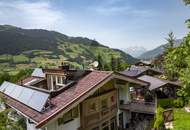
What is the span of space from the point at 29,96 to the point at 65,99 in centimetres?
325

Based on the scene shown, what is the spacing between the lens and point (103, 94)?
2391 cm

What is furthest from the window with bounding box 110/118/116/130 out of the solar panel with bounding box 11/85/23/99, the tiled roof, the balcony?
the solar panel with bounding box 11/85/23/99

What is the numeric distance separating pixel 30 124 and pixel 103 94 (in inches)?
285

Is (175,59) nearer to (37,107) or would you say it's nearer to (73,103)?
(73,103)

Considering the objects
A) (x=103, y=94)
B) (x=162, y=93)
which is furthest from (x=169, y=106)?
(x=103, y=94)

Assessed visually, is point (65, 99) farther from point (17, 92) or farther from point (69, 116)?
point (17, 92)

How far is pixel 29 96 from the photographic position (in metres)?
20.8

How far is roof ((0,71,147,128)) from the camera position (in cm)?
1745

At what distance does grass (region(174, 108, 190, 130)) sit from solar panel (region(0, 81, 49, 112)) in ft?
47.3

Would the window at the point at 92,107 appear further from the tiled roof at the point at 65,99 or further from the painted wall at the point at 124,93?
the painted wall at the point at 124,93

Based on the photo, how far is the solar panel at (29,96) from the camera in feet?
61.3

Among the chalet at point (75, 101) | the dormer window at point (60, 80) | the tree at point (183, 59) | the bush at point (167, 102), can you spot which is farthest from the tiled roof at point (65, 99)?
the bush at point (167, 102)

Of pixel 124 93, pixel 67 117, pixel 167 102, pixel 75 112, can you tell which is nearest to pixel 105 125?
pixel 75 112

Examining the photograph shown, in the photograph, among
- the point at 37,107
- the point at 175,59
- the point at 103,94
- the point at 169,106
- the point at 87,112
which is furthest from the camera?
the point at 169,106
